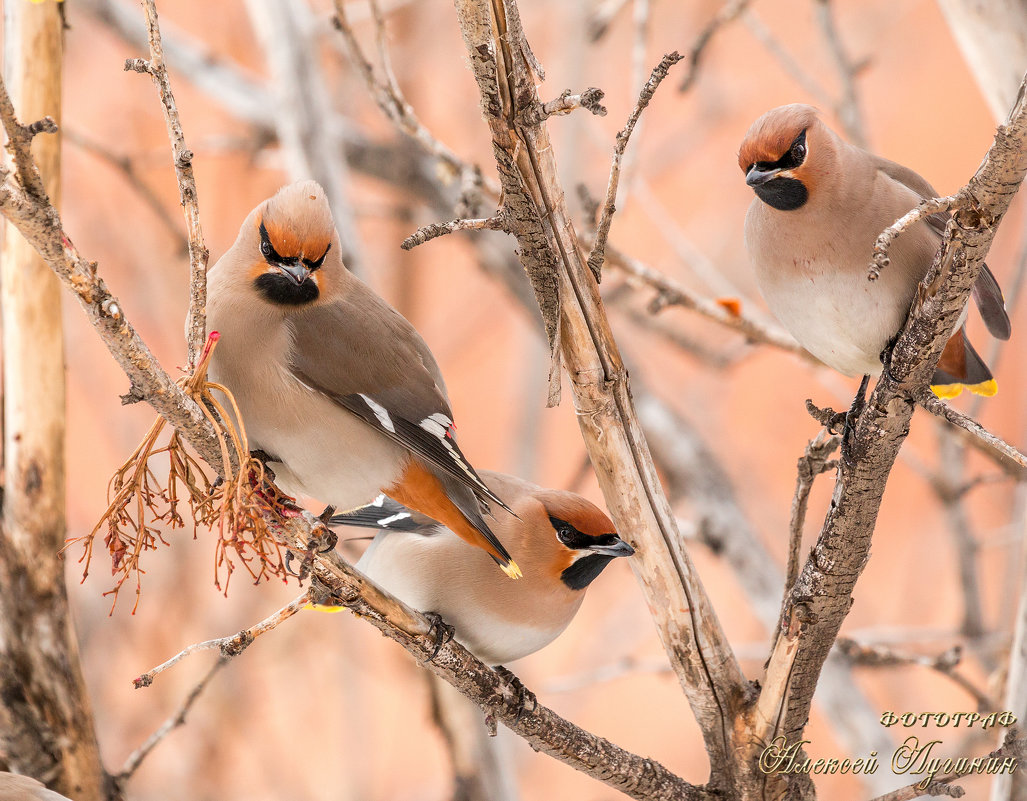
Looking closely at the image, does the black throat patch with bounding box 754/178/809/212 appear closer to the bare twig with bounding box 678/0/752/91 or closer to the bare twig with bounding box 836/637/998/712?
the bare twig with bounding box 678/0/752/91

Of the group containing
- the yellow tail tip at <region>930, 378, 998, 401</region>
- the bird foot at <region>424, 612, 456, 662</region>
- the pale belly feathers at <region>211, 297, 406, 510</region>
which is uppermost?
the yellow tail tip at <region>930, 378, 998, 401</region>

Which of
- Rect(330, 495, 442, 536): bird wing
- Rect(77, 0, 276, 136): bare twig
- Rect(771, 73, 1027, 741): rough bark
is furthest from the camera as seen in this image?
Rect(77, 0, 276, 136): bare twig

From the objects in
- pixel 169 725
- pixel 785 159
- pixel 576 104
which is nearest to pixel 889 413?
pixel 785 159

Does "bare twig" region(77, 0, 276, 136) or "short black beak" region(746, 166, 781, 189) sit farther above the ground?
"bare twig" region(77, 0, 276, 136)

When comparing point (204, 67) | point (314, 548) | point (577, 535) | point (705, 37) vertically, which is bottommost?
point (314, 548)

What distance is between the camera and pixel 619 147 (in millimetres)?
1760

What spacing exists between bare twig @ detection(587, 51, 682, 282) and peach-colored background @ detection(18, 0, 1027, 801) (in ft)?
4.65

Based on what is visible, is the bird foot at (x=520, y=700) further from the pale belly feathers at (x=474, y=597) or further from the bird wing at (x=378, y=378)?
the bird wing at (x=378, y=378)

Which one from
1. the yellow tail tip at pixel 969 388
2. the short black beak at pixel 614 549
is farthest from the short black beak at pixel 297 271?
the yellow tail tip at pixel 969 388

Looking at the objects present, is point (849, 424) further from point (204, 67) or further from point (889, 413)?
point (204, 67)

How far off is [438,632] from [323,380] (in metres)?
0.57

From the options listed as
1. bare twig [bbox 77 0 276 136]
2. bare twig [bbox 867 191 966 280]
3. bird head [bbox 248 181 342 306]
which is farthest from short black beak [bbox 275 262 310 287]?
bare twig [bbox 77 0 276 136]

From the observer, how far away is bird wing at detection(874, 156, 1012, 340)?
7.14 feet

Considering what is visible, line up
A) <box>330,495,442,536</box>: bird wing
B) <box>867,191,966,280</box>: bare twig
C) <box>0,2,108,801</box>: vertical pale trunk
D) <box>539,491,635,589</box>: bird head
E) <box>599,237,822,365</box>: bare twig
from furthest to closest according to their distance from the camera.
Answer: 1. <box>599,237,822,365</box>: bare twig
2. <box>330,495,442,536</box>: bird wing
3. <box>539,491,635,589</box>: bird head
4. <box>0,2,108,801</box>: vertical pale trunk
5. <box>867,191,966,280</box>: bare twig
